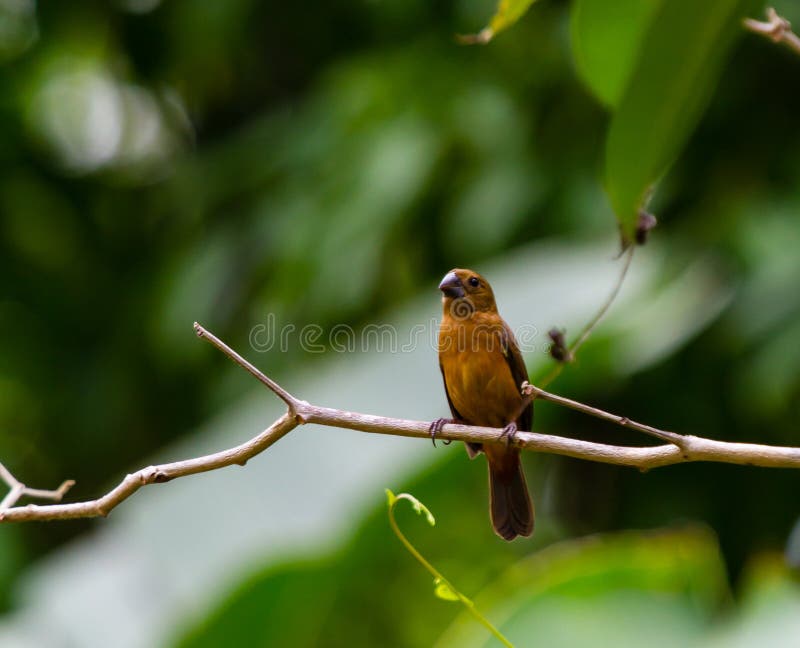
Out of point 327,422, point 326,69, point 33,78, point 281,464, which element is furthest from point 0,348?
point 327,422

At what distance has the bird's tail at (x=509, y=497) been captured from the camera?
3971 millimetres

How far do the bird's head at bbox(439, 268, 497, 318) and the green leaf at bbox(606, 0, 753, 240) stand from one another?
2082 millimetres

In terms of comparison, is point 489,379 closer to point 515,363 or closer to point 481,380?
point 481,380

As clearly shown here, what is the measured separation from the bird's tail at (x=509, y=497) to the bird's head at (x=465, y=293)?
59cm

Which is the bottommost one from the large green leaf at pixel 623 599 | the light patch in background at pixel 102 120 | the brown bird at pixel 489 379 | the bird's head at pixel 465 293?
the light patch in background at pixel 102 120

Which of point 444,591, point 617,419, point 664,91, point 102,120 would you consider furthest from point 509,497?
point 102,120

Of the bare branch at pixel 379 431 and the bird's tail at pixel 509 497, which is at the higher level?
the bare branch at pixel 379 431

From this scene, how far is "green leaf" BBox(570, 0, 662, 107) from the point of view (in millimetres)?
2068

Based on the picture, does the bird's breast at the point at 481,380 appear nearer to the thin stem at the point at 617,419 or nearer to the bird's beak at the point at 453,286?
the bird's beak at the point at 453,286

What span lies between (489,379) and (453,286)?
1.25 feet

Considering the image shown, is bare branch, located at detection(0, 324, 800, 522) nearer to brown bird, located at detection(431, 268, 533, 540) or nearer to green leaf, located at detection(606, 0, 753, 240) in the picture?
green leaf, located at detection(606, 0, 753, 240)

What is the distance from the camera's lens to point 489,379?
3.96 meters

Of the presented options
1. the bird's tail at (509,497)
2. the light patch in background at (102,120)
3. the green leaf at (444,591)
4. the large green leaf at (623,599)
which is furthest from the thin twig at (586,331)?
the light patch in background at (102,120)

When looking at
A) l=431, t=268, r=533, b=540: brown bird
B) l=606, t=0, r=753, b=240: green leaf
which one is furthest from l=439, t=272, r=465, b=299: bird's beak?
l=606, t=0, r=753, b=240: green leaf
